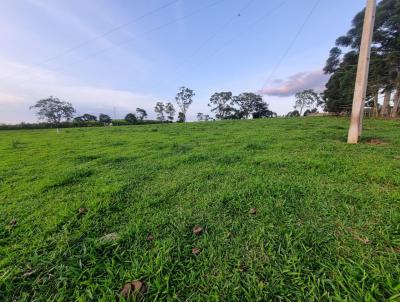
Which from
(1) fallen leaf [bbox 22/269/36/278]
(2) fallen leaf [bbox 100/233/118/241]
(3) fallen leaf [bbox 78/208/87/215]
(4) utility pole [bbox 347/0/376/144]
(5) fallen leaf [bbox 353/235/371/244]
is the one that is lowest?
(1) fallen leaf [bbox 22/269/36/278]

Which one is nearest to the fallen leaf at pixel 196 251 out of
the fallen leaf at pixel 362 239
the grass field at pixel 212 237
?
the grass field at pixel 212 237

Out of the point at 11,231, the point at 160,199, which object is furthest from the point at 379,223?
the point at 11,231

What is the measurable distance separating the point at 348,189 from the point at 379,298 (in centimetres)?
192

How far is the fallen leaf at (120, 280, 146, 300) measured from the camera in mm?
1416

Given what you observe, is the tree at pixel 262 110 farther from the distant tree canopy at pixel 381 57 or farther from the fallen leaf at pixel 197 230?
the fallen leaf at pixel 197 230

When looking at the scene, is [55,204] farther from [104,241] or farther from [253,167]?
[253,167]

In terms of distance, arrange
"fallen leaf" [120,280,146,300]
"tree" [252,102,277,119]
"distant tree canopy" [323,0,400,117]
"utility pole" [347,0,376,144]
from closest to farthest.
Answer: "fallen leaf" [120,280,146,300]
"utility pole" [347,0,376,144]
"distant tree canopy" [323,0,400,117]
"tree" [252,102,277,119]

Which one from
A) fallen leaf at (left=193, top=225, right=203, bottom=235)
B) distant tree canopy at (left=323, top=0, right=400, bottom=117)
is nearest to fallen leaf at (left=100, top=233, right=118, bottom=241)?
fallen leaf at (left=193, top=225, right=203, bottom=235)

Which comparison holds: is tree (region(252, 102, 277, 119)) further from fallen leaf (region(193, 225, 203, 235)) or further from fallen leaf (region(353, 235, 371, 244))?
fallen leaf (region(193, 225, 203, 235))

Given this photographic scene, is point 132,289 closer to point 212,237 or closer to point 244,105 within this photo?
point 212,237

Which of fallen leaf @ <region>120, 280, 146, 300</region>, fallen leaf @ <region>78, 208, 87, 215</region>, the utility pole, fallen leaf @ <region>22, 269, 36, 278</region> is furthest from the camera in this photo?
the utility pole

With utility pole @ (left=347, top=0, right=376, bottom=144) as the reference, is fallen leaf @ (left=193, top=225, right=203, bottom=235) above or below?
below

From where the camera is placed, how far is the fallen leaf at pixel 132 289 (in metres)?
1.42

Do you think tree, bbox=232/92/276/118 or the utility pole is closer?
the utility pole
